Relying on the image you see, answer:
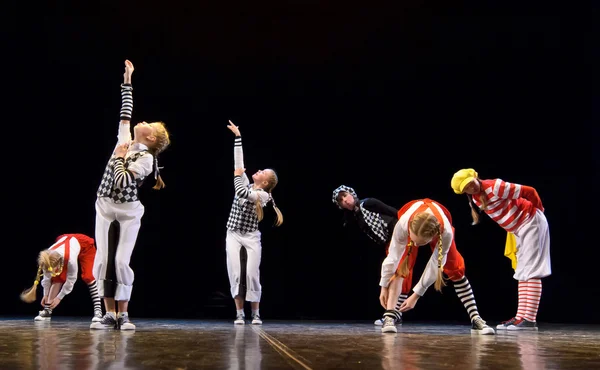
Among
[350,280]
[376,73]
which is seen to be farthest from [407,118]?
[350,280]

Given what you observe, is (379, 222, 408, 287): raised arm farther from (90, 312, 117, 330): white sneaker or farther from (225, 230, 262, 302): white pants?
(225, 230, 262, 302): white pants

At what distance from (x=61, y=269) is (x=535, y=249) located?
9.58 ft

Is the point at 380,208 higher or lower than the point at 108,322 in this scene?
higher

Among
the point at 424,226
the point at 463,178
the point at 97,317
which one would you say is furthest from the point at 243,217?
the point at 424,226

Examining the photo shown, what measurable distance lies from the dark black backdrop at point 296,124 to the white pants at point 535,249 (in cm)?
131

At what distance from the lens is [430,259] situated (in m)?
2.93

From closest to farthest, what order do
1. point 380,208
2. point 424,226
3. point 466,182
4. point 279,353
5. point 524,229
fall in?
point 279,353
point 424,226
point 466,182
point 524,229
point 380,208

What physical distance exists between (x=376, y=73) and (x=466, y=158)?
0.95m

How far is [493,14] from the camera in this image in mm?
5008

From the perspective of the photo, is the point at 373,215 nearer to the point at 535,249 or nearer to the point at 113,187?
the point at 535,249

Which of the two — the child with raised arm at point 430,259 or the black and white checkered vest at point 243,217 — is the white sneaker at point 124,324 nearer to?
the child with raised arm at point 430,259

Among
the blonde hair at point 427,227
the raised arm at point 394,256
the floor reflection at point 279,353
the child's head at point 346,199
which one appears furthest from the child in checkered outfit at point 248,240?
the floor reflection at point 279,353

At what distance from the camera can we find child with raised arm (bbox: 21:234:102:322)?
13.9ft

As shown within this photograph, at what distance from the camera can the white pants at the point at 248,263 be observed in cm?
423
